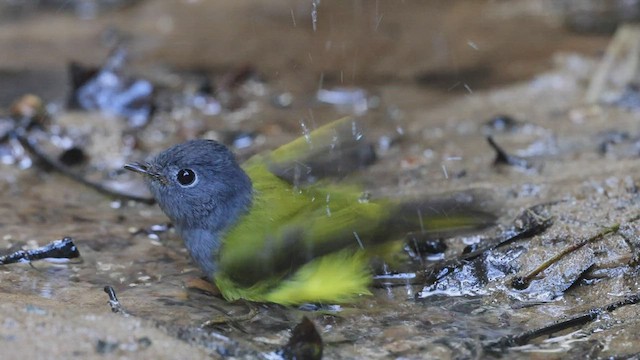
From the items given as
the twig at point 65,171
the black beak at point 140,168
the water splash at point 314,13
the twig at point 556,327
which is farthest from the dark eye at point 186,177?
the water splash at point 314,13

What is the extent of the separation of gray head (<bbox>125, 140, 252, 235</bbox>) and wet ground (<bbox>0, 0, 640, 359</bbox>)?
0.21m

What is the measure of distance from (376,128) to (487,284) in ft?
7.58

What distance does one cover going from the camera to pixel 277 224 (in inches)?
138

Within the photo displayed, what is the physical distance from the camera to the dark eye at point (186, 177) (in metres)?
3.65

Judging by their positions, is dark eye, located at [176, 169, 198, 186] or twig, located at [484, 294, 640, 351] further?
dark eye, located at [176, 169, 198, 186]

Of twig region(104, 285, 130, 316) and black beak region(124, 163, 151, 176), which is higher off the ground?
black beak region(124, 163, 151, 176)

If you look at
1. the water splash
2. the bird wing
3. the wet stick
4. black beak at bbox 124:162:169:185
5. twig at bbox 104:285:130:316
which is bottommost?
the wet stick

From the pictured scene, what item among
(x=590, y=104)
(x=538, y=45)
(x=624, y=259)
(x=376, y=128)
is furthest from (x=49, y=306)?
(x=538, y=45)

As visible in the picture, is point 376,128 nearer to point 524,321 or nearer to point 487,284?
point 487,284

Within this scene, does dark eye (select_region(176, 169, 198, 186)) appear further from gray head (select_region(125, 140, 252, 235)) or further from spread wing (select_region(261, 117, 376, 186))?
spread wing (select_region(261, 117, 376, 186))

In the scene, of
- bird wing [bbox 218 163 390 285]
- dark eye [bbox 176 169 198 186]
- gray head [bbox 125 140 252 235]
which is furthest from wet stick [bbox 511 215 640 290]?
dark eye [bbox 176 169 198 186]

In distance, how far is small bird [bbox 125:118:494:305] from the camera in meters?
3.39

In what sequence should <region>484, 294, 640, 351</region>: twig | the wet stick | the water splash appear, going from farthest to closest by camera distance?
1. the water splash
2. the wet stick
3. <region>484, 294, 640, 351</region>: twig

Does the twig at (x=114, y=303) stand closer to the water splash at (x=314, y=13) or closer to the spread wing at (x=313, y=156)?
the spread wing at (x=313, y=156)
